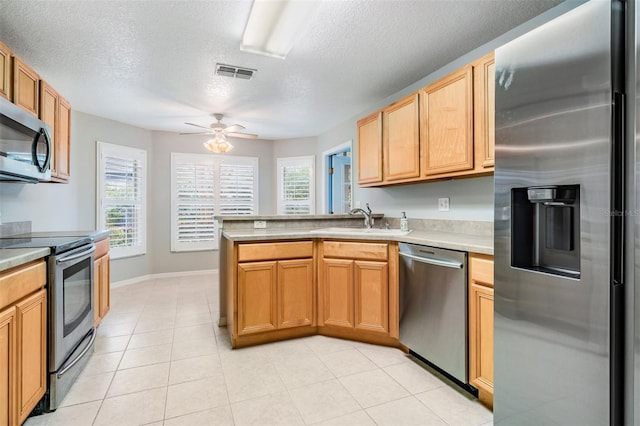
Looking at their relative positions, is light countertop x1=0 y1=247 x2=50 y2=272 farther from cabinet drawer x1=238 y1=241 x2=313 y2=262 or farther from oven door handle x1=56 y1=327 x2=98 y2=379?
cabinet drawer x1=238 y1=241 x2=313 y2=262

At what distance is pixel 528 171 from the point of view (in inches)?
51.7

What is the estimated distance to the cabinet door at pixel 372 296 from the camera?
2.50 m

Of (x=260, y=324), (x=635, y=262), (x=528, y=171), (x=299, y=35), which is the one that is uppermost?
(x=299, y=35)

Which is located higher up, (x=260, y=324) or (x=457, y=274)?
(x=457, y=274)

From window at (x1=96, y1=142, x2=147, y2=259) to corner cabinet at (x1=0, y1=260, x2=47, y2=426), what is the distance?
3054mm

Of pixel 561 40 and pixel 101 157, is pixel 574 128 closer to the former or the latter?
pixel 561 40

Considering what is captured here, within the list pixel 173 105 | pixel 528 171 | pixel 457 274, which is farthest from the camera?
pixel 173 105

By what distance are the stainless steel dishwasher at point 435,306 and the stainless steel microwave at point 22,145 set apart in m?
Answer: 2.61

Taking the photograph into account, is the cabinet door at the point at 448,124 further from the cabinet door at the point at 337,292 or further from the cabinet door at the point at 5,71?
the cabinet door at the point at 5,71

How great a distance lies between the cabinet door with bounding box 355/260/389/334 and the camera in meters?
2.50

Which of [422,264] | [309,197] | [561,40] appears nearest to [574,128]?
[561,40]

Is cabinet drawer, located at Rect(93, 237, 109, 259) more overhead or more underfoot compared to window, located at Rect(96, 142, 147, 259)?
more underfoot

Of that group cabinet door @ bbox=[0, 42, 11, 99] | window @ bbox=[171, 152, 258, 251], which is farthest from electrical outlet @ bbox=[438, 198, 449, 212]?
window @ bbox=[171, 152, 258, 251]

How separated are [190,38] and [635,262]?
2.82m
